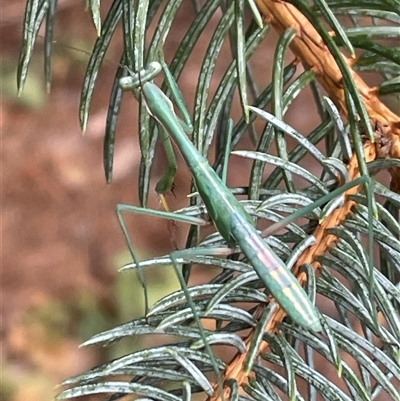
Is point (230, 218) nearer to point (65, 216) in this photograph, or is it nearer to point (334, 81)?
point (334, 81)

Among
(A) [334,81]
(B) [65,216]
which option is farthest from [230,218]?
(B) [65,216]

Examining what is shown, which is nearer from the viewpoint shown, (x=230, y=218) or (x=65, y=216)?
(x=230, y=218)

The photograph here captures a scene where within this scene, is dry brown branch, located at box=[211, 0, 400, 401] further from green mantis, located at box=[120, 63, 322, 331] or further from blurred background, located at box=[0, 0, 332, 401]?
blurred background, located at box=[0, 0, 332, 401]

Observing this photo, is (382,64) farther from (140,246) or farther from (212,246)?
(140,246)

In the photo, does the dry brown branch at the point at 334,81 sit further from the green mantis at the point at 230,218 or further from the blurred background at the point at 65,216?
the blurred background at the point at 65,216

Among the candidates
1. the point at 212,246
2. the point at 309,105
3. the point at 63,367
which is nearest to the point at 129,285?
the point at 63,367

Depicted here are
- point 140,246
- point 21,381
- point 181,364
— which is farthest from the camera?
point 140,246

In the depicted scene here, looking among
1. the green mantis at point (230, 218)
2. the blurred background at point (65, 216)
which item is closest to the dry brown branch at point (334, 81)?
the green mantis at point (230, 218)
